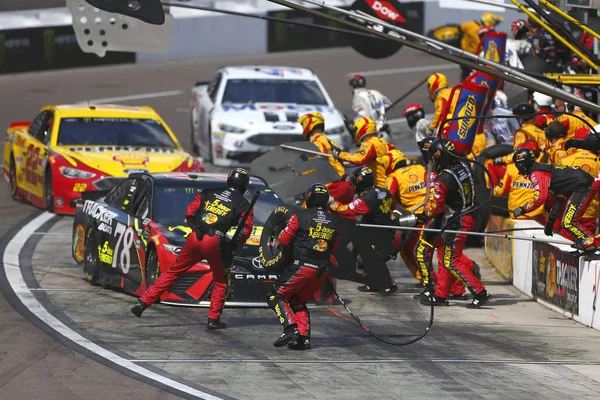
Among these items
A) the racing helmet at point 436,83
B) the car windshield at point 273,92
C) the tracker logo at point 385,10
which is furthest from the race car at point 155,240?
the car windshield at point 273,92

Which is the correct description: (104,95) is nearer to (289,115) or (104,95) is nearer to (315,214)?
(289,115)

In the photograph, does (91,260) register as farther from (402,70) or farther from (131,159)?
(402,70)

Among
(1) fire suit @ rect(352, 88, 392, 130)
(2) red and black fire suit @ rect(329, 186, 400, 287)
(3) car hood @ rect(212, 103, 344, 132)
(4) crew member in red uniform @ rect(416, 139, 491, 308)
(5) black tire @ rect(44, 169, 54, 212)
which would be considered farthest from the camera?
(3) car hood @ rect(212, 103, 344, 132)

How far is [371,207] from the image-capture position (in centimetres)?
1452

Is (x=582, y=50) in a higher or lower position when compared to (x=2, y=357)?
higher

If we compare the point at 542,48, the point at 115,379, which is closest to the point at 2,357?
the point at 115,379

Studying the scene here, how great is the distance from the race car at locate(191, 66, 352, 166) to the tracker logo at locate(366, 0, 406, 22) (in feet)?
19.5

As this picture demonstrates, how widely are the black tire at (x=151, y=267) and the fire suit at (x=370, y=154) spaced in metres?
3.57

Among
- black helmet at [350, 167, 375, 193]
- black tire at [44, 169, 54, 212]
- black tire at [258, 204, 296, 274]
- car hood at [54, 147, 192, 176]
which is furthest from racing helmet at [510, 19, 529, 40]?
black tire at [258, 204, 296, 274]

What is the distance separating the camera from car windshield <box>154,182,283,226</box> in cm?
1389

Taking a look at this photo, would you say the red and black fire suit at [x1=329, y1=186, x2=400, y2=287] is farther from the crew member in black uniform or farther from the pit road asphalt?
the pit road asphalt

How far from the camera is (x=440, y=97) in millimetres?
18016

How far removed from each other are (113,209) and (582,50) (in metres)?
5.27

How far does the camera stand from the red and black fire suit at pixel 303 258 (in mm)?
11844
